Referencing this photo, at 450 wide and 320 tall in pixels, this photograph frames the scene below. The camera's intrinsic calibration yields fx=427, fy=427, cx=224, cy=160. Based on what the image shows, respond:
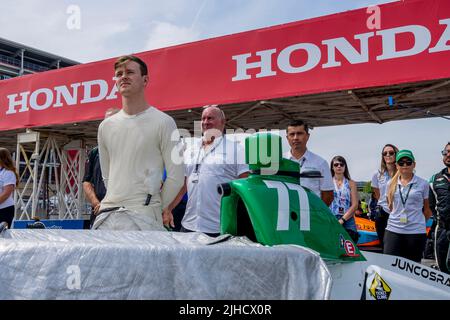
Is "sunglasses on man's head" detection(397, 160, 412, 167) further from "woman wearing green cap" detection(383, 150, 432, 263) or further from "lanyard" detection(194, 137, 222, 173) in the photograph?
"lanyard" detection(194, 137, 222, 173)

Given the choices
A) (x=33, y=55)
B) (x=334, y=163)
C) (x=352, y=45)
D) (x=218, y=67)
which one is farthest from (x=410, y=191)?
(x=33, y=55)

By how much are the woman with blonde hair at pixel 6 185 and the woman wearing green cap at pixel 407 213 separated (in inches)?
152

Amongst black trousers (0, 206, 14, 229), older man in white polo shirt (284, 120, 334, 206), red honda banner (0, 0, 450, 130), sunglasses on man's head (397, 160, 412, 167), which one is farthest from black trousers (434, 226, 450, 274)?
black trousers (0, 206, 14, 229)

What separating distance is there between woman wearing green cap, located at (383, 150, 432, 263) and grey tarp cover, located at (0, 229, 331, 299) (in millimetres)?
3129

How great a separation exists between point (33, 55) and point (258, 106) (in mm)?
46269

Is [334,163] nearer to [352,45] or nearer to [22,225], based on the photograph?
[352,45]

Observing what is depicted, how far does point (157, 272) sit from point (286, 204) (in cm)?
63

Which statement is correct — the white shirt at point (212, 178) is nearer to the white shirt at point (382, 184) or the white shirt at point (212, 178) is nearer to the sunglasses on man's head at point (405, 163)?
the sunglasses on man's head at point (405, 163)

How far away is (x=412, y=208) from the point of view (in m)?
3.93

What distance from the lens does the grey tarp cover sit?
1.07 m

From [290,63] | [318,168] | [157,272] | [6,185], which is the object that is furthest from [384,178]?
[157,272]

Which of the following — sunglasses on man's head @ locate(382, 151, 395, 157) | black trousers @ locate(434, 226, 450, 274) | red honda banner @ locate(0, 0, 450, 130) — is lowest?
black trousers @ locate(434, 226, 450, 274)

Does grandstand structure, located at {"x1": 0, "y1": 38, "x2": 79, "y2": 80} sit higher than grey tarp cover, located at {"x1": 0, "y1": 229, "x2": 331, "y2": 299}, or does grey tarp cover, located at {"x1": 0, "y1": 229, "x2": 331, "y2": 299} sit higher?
grandstand structure, located at {"x1": 0, "y1": 38, "x2": 79, "y2": 80}

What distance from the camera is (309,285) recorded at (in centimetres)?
109
